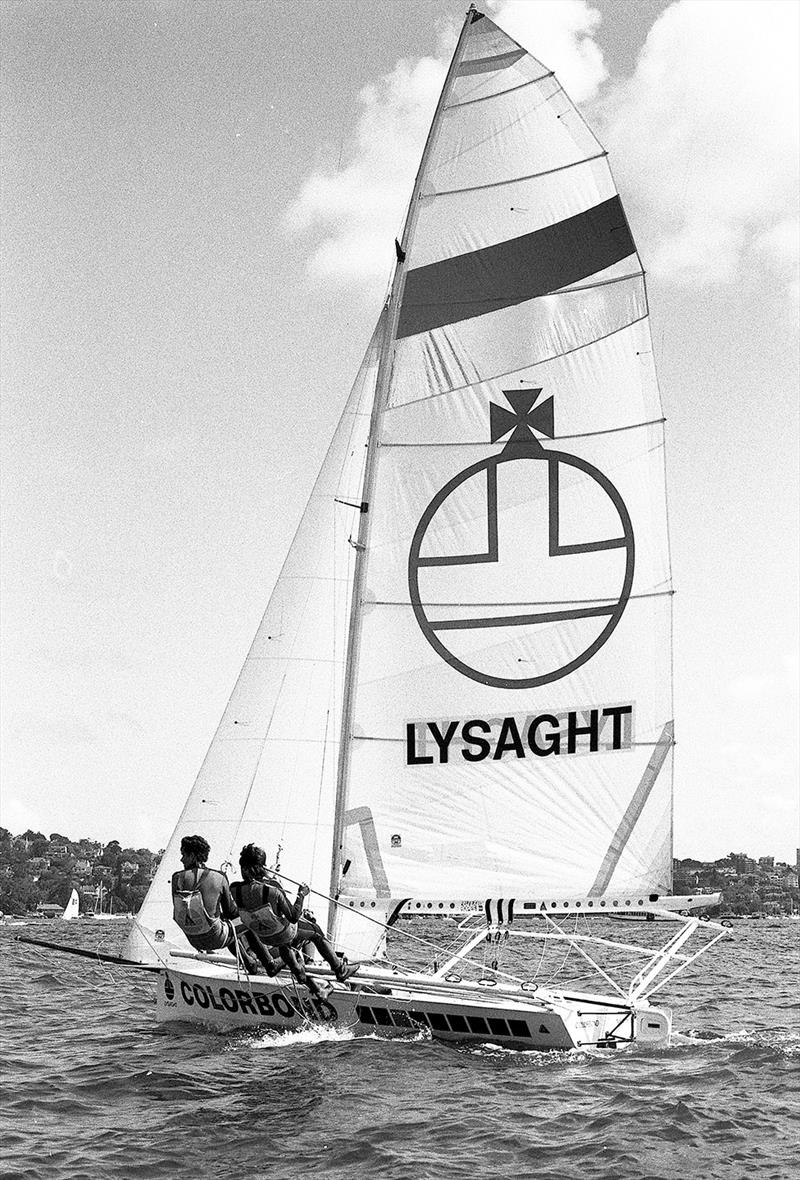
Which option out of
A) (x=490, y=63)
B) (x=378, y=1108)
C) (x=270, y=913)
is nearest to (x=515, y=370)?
(x=490, y=63)

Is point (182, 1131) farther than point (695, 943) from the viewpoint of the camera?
No

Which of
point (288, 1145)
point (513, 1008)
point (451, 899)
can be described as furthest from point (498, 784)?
point (288, 1145)

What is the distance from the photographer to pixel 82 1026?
1711 centimetres

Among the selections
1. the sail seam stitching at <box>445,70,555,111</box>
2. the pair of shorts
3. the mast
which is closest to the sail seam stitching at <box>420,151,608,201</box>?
the mast

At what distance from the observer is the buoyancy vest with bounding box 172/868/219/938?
1353 centimetres

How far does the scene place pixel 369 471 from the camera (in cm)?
1562

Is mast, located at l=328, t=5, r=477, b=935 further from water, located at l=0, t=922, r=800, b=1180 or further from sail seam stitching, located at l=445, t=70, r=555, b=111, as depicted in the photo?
water, located at l=0, t=922, r=800, b=1180

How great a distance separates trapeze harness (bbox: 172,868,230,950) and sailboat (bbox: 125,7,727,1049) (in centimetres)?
78

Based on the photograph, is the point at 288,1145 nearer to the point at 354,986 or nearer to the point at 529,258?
the point at 354,986

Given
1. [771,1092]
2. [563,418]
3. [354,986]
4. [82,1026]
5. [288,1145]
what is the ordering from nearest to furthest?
1. [288,1145]
2. [771,1092]
3. [354,986]
4. [563,418]
5. [82,1026]

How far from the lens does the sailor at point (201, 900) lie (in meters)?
13.5

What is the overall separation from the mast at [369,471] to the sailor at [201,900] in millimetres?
1739

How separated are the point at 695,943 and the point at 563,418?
4930 centimetres

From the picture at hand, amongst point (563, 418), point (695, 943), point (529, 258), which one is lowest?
point (695, 943)
